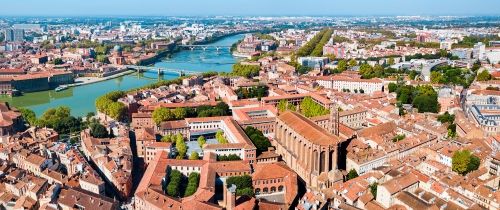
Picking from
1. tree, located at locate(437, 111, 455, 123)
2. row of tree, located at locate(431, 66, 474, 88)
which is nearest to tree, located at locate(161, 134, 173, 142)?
tree, located at locate(437, 111, 455, 123)

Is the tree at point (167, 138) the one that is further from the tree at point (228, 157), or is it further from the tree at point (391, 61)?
the tree at point (391, 61)

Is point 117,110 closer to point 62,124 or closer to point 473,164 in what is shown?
point 62,124

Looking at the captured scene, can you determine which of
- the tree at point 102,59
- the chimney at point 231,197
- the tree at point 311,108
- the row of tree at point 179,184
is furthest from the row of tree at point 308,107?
the tree at point 102,59

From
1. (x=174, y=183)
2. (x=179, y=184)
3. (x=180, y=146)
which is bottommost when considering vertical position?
(x=179, y=184)

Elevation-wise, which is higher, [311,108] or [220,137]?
[311,108]

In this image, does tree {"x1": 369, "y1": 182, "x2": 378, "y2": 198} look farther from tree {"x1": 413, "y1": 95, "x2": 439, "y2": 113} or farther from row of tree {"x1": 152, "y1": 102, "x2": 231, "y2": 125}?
tree {"x1": 413, "y1": 95, "x2": 439, "y2": 113}

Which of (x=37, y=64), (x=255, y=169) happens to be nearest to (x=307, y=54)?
(x=37, y=64)

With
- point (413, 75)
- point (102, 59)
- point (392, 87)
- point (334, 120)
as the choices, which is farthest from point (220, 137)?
point (102, 59)

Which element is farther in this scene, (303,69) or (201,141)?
(303,69)

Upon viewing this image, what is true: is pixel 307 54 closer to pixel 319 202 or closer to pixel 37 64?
pixel 37 64
